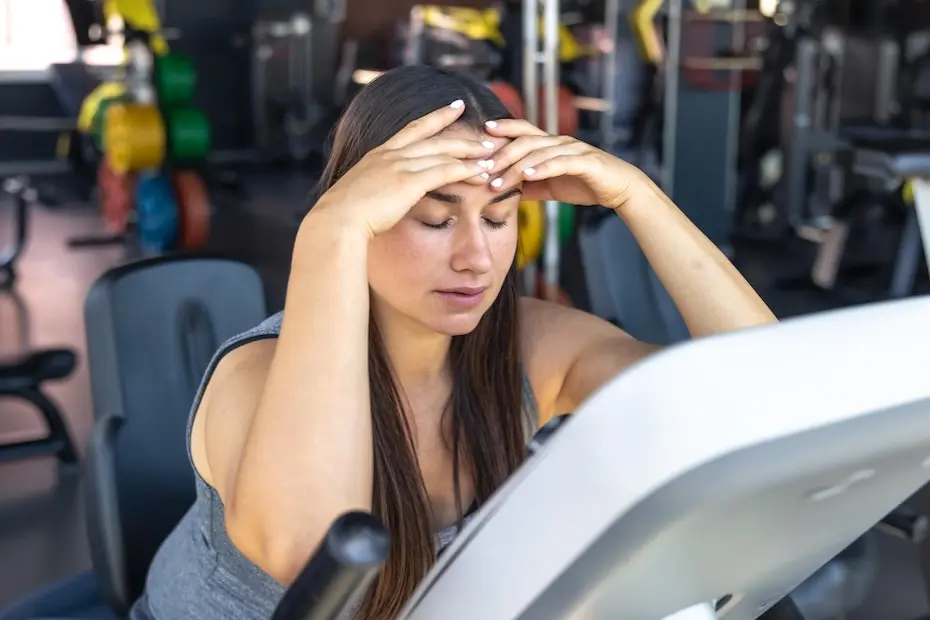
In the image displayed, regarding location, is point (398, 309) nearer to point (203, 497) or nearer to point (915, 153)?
point (203, 497)

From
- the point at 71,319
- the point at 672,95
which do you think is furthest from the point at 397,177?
the point at 672,95

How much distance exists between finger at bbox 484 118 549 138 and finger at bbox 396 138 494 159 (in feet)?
0.29

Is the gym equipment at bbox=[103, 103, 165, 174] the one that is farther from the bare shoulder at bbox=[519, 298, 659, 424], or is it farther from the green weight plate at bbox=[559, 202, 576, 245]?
the bare shoulder at bbox=[519, 298, 659, 424]

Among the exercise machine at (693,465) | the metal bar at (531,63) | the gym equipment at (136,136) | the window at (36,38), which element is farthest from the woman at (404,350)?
the window at (36,38)

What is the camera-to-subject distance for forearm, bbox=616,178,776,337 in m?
0.97

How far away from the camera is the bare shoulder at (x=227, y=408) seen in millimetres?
812

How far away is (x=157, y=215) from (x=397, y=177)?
13.1 ft

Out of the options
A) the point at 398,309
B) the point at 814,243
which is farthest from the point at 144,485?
the point at 814,243

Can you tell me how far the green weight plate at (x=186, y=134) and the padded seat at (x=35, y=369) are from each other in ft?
6.26

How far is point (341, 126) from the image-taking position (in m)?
1.01

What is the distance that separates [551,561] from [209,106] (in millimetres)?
7775

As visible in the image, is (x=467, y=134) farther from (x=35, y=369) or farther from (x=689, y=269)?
(x=35, y=369)

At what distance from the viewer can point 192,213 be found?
454 centimetres

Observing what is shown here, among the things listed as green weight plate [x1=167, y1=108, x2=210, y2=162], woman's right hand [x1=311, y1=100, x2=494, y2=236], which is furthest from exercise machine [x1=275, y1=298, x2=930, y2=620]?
green weight plate [x1=167, y1=108, x2=210, y2=162]
